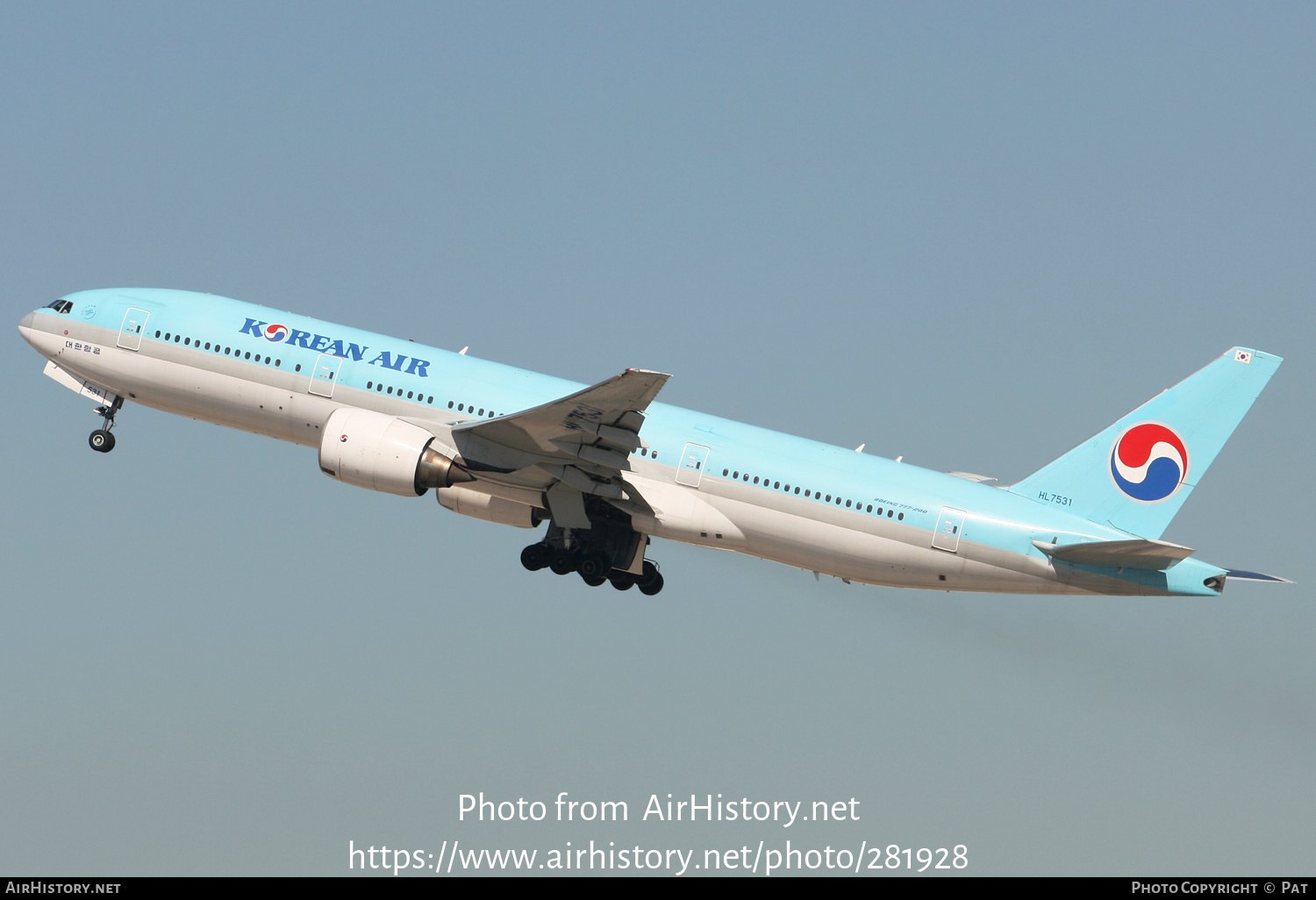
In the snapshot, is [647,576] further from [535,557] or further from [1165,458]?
[1165,458]

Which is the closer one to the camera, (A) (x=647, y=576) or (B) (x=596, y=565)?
(B) (x=596, y=565)

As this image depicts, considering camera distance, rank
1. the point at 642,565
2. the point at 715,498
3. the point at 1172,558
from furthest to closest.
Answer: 1. the point at 642,565
2. the point at 715,498
3. the point at 1172,558

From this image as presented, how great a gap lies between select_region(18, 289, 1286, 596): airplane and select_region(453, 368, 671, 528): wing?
5cm

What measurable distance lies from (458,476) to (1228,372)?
18889 mm

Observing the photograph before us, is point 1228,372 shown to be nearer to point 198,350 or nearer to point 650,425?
point 650,425

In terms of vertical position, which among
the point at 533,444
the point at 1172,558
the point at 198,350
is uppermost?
the point at 198,350

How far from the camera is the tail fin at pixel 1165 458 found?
34.2 meters

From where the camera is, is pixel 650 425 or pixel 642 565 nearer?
pixel 650 425

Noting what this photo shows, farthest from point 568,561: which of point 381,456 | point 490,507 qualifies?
point 381,456

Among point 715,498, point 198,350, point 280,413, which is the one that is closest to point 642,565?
point 715,498

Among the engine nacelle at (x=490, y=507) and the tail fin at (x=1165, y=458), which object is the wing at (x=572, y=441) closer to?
the engine nacelle at (x=490, y=507)

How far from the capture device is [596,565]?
36.0 meters

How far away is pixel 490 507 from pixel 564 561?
248cm

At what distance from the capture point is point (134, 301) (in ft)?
122
